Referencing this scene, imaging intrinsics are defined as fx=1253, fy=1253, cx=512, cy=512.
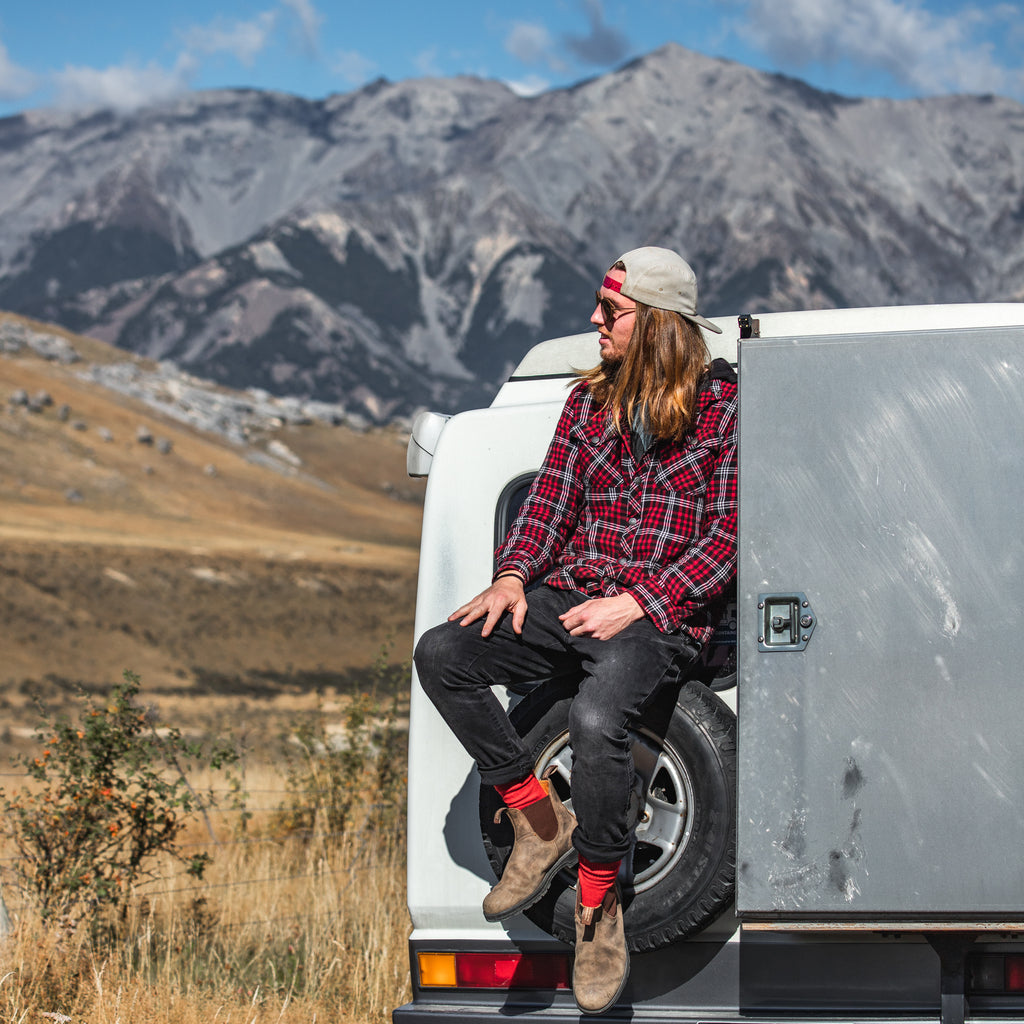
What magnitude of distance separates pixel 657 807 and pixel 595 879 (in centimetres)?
24

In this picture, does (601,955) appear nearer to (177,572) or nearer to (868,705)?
(868,705)

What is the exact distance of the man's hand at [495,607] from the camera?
300 cm

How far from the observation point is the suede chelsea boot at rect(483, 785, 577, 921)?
2971mm

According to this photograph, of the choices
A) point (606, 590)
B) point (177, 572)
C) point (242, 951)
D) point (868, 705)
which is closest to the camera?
point (868, 705)

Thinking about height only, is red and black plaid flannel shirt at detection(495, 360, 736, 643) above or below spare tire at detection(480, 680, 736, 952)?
above

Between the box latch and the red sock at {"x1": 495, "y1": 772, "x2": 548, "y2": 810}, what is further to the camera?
the red sock at {"x1": 495, "y1": 772, "x2": 548, "y2": 810}

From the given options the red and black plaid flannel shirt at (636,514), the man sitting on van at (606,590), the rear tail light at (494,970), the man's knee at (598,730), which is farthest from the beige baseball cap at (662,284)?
the rear tail light at (494,970)

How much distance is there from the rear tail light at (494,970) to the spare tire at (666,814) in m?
0.17

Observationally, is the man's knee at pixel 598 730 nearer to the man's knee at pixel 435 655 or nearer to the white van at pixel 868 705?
the white van at pixel 868 705

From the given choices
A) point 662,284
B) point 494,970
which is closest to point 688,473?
point 662,284

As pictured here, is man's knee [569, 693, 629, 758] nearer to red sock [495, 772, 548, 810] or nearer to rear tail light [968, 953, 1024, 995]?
red sock [495, 772, 548, 810]

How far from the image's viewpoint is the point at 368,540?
260 feet

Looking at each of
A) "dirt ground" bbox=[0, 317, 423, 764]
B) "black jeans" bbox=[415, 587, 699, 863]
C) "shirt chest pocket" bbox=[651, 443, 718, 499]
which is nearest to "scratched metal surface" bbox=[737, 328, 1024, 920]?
"black jeans" bbox=[415, 587, 699, 863]

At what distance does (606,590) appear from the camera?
3.12 metres
